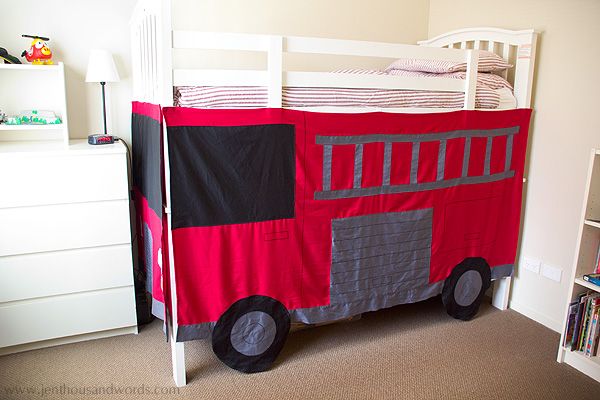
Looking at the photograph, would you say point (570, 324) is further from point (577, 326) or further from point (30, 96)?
point (30, 96)

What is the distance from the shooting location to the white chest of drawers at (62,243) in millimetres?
2201

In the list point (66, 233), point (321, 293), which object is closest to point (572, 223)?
point (321, 293)

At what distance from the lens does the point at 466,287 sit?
107 inches

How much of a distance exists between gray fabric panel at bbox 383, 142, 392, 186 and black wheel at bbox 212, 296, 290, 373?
2.51 feet

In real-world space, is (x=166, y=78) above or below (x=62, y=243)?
above

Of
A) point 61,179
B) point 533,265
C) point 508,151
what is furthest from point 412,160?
point 61,179

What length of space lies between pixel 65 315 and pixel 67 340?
0.17 meters

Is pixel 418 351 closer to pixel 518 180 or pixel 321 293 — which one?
pixel 321 293

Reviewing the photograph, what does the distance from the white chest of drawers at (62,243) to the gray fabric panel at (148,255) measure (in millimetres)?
102

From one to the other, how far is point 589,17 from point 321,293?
1.88 metres

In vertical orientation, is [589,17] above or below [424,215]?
above

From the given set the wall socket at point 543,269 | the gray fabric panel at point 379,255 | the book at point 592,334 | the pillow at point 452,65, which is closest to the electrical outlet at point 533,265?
the wall socket at point 543,269

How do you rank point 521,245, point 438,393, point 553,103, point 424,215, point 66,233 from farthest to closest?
point 521,245
point 553,103
point 424,215
point 66,233
point 438,393

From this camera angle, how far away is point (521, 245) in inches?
114
